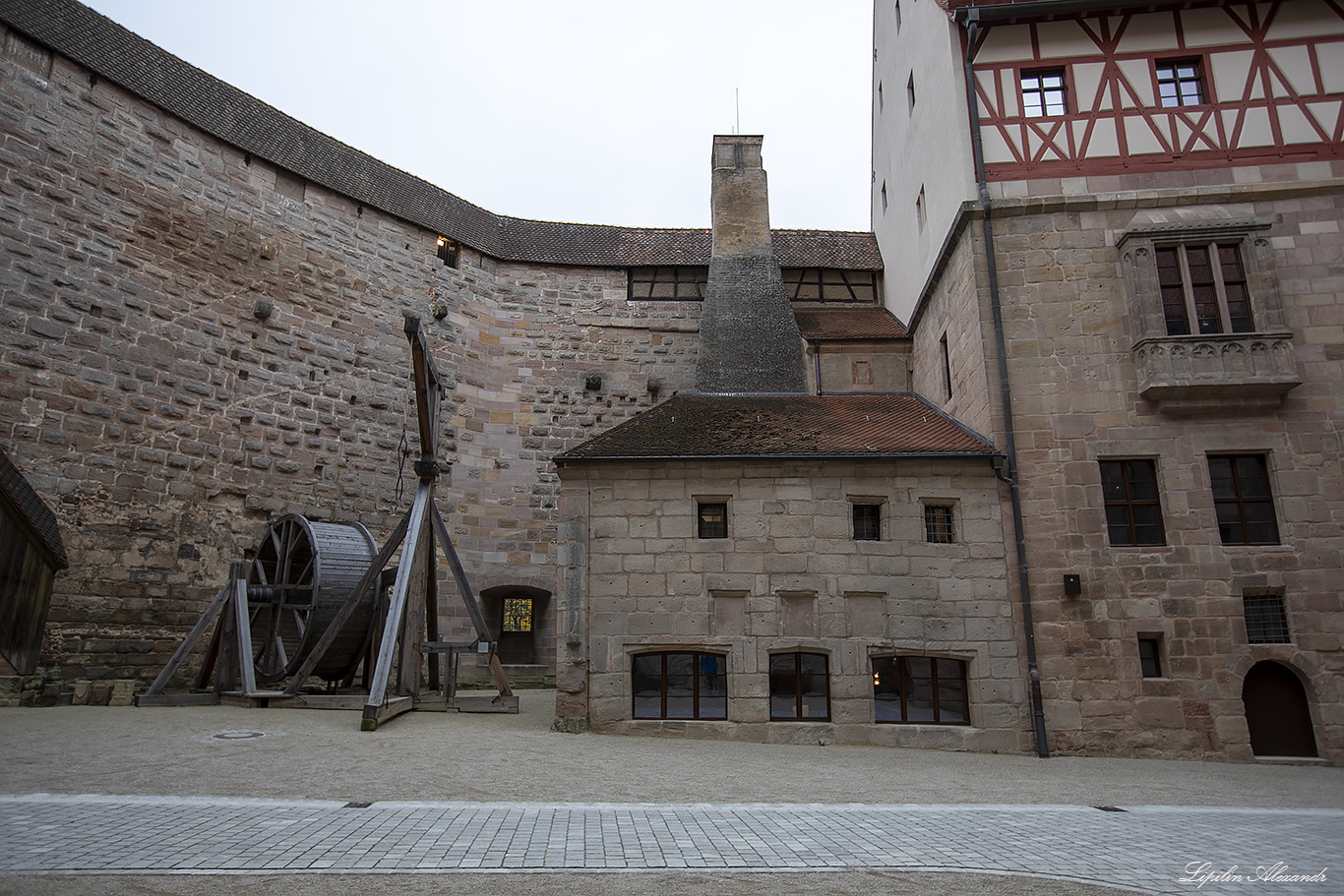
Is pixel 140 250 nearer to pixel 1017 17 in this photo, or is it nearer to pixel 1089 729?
pixel 1017 17

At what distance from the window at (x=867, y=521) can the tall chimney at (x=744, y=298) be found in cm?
484

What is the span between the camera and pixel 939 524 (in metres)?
11.8

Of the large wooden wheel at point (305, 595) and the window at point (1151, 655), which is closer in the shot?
the window at point (1151, 655)

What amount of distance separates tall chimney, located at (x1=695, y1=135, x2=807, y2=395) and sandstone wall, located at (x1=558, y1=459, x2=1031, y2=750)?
16.4 ft

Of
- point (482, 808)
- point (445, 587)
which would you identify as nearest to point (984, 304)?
point (482, 808)

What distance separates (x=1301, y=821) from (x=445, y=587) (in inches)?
585

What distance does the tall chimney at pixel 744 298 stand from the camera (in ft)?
57.4

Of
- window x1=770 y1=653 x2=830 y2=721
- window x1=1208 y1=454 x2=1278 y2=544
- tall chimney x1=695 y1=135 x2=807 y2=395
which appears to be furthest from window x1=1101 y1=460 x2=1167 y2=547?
tall chimney x1=695 y1=135 x2=807 y2=395

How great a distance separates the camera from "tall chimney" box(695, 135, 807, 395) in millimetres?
17484

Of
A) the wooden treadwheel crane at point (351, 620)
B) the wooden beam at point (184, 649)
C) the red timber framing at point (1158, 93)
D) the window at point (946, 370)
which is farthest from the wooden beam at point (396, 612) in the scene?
the red timber framing at point (1158, 93)

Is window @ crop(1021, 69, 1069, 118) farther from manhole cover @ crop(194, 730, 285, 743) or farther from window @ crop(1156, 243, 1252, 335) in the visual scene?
manhole cover @ crop(194, 730, 285, 743)

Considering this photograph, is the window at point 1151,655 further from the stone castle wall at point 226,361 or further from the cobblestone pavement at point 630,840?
the stone castle wall at point 226,361

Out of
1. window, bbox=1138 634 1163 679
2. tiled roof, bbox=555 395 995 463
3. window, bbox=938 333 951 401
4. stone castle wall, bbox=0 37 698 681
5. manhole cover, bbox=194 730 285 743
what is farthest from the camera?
window, bbox=938 333 951 401

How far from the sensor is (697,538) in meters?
11.6
